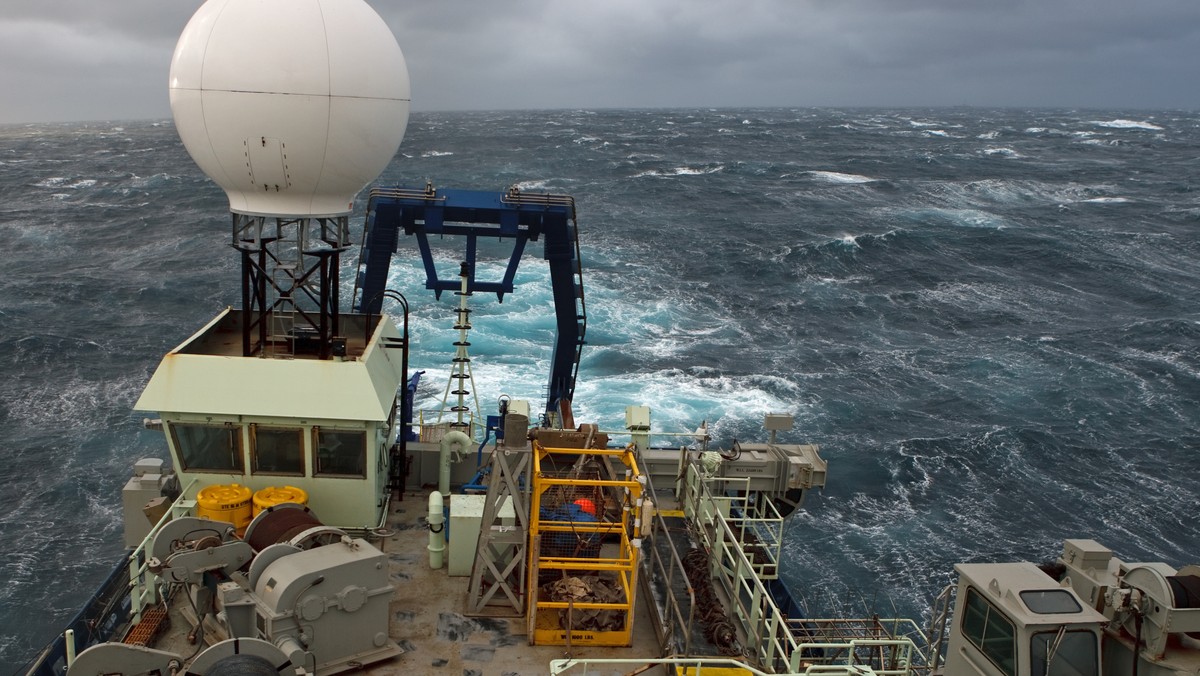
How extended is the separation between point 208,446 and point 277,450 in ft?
3.45

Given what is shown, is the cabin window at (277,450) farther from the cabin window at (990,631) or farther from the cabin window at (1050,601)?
the cabin window at (1050,601)

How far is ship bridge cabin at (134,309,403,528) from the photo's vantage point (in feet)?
43.9

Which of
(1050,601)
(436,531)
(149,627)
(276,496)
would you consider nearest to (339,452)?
(276,496)

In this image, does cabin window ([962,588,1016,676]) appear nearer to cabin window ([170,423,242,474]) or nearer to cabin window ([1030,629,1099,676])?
cabin window ([1030,629,1099,676])

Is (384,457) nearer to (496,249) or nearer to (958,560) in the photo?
(958,560)

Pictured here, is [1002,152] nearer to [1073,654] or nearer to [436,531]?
[436,531]

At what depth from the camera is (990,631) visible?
9.33 metres

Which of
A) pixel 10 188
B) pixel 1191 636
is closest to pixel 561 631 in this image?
pixel 1191 636

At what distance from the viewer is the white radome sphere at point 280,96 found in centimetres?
1322

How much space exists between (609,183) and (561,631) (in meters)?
90.6

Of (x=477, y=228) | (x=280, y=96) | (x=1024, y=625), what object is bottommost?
(x=1024, y=625)

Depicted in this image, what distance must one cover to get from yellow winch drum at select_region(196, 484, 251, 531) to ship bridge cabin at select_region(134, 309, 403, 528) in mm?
620

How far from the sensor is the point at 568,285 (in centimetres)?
2105

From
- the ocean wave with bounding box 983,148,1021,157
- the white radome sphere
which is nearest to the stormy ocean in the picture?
the white radome sphere
